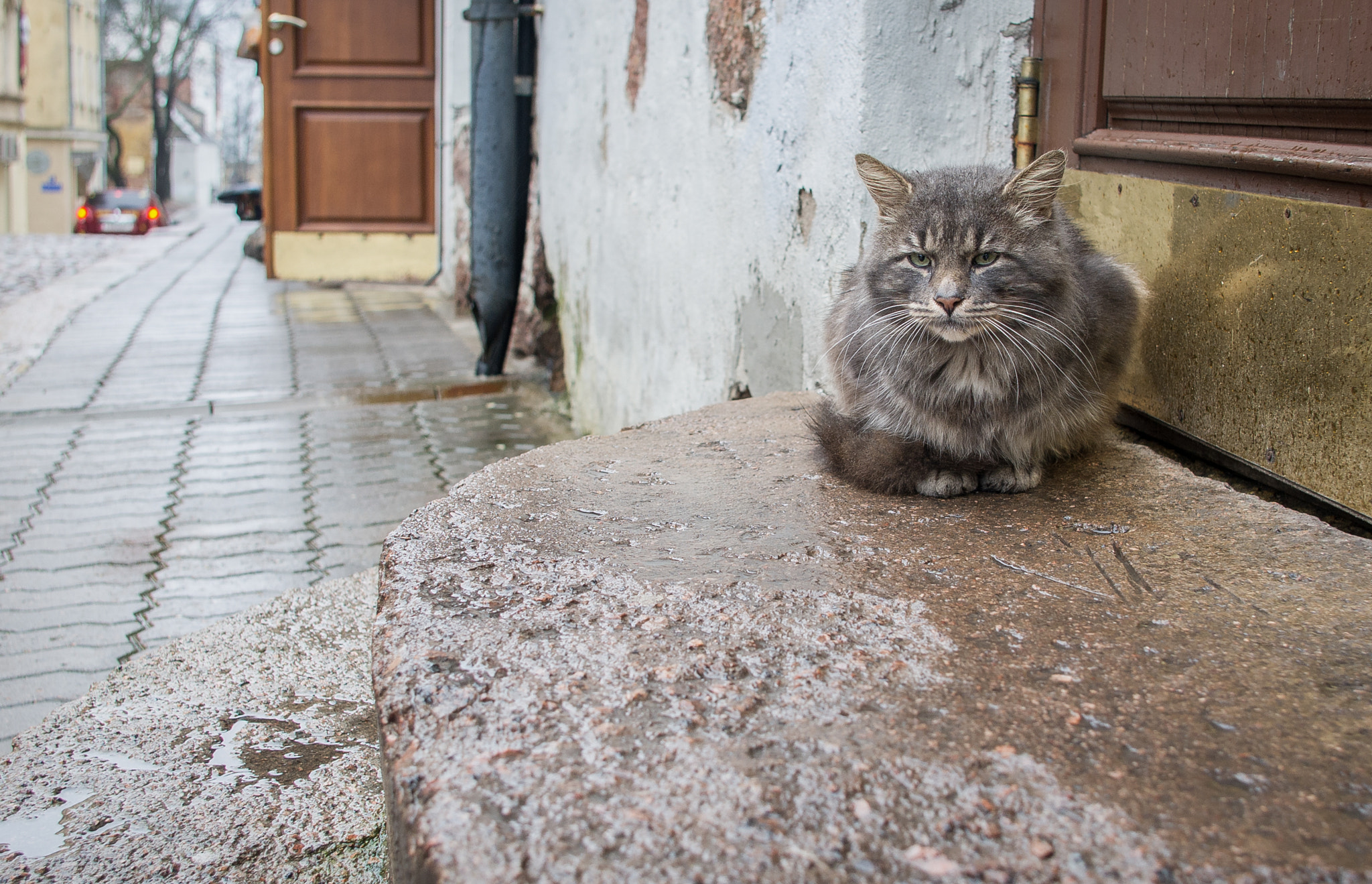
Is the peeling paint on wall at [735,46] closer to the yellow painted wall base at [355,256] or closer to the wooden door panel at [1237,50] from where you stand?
the wooden door panel at [1237,50]

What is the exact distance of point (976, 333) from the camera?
1812 millimetres

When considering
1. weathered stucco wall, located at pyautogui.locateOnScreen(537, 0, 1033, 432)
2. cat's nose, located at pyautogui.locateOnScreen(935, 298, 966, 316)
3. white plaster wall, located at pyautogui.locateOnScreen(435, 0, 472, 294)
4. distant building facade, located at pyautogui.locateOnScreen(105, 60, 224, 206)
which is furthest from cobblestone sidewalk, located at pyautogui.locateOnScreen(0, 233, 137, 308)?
distant building facade, located at pyautogui.locateOnScreen(105, 60, 224, 206)

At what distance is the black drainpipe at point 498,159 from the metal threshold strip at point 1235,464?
4.01 meters

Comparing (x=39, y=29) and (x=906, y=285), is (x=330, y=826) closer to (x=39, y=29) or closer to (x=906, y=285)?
(x=906, y=285)

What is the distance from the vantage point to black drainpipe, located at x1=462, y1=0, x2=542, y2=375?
18.8 ft

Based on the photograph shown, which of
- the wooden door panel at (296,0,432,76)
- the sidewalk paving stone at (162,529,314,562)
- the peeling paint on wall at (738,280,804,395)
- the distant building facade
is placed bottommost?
the sidewalk paving stone at (162,529,314,562)

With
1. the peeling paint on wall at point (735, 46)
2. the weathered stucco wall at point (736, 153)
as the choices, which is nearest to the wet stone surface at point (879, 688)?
the weathered stucco wall at point (736, 153)

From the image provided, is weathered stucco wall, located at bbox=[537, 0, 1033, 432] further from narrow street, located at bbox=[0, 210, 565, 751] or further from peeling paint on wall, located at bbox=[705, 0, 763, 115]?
narrow street, located at bbox=[0, 210, 565, 751]

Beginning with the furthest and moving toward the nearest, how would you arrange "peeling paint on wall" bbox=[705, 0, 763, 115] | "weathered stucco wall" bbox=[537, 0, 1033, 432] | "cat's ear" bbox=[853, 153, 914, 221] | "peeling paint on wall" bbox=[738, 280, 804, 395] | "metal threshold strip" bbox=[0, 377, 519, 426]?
"metal threshold strip" bbox=[0, 377, 519, 426] → "peeling paint on wall" bbox=[705, 0, 763, 115] → "peeling paint on wall" bbox=[738, 280, 804, 395] → "weathered stucco wall" bbox=[537, 0, 1033, 432] → "cat's ear" bbox=[853, 153, 914, 221]

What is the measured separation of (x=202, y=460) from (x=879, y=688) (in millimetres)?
3688

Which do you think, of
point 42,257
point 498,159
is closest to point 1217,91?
point 498,159

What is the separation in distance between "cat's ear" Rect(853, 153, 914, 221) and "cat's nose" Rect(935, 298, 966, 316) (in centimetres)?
22

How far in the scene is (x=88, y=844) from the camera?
1.50 meters

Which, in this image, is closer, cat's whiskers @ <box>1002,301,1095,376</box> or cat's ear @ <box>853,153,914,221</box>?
cat's whiskers @ <box>1002,301,1095,376</box>
